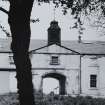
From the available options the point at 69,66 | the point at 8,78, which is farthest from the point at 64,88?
the point at 8,78

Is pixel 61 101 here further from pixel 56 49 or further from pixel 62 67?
pixel 56 49

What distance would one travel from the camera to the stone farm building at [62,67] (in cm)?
4044

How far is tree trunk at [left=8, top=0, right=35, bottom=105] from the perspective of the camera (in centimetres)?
980

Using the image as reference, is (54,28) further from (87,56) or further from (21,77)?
(21,77)

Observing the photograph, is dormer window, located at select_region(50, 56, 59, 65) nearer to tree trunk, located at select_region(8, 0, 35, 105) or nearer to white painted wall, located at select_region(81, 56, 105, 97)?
white painted wall, located at select_region(81, 56, 105, 97)

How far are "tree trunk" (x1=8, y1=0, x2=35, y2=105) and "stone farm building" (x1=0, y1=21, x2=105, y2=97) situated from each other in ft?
98.9

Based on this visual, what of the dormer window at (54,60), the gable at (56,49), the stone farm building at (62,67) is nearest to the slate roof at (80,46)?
the stone farm building at (62,67)

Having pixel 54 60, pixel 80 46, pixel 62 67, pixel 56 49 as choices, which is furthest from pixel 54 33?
pixel 80 46

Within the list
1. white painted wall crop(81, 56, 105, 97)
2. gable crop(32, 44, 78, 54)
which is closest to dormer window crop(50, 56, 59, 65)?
gable crop(32, 44, 78, 54)

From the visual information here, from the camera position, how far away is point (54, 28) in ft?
137

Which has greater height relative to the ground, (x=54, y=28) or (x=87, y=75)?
(x=54, y=28)

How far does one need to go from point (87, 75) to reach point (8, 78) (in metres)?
9.95

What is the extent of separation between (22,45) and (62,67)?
31365mm

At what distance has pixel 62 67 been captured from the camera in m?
41.2
